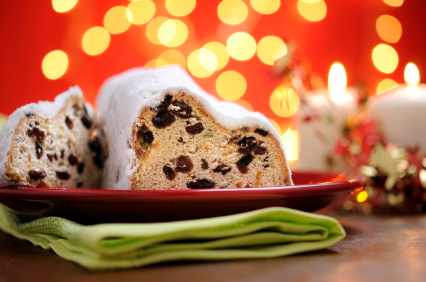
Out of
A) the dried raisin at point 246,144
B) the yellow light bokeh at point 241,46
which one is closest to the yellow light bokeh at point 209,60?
the yellow light bokeh at point 241,46

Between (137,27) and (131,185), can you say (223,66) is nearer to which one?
(137,27)

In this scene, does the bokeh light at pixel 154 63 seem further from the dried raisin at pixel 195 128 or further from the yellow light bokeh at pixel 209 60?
the dried raisin at pixel 195 128

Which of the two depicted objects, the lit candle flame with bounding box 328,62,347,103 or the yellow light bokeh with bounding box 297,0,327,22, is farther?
the yellow light bokeh with bounding box 297,0,327,22

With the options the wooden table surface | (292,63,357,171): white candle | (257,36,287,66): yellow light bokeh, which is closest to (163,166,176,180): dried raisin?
the wooden table surface

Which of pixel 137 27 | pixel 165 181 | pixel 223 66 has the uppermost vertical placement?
pixel 137 27

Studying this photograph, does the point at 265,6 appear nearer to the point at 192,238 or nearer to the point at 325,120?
the point at 325,120

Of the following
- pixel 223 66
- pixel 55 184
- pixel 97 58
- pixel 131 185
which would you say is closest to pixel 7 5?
pixel 97 58

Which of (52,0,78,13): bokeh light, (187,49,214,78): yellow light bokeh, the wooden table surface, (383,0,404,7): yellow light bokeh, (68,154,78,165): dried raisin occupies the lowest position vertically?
the wooden table surface

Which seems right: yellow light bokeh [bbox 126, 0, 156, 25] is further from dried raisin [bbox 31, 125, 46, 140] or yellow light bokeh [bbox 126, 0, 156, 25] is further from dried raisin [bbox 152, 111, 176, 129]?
dried raisin [bbox 152, 111, 176, 129]
